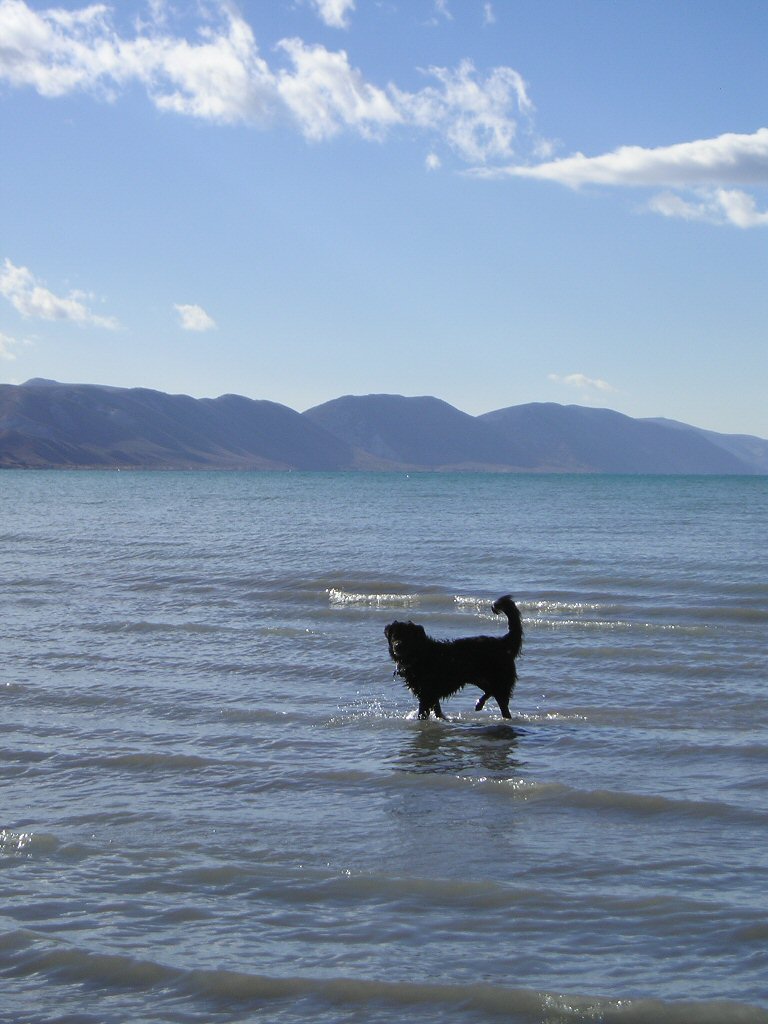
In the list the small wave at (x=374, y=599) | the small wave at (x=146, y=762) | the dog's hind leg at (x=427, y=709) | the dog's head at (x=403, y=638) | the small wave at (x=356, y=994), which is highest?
the dog's head at (x=403, y=638)

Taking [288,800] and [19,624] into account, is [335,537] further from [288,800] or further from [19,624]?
[288,800]

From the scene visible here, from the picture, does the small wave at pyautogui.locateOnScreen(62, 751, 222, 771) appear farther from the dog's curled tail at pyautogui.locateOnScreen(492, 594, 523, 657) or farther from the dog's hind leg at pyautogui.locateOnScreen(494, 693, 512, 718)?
the dog's curled tail at pyautogui.locateOnScreen(492, 594, 523, 657)

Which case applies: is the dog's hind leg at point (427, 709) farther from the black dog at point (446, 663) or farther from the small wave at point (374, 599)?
the small wave at point (374, 599)

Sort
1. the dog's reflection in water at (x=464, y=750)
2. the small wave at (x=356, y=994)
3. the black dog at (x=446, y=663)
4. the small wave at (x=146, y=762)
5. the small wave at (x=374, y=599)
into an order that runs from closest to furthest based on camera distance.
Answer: the small wave at (x=356, y=994) < the small wave at (x=146, y=762) < the dog's reflection in water at (x=464, y=750) < the black dog at (x=446, y=663) < the small wave at (x=374, y=599)

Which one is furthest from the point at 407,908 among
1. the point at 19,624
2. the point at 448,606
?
the point at 448,606

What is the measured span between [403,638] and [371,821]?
11.1 feet

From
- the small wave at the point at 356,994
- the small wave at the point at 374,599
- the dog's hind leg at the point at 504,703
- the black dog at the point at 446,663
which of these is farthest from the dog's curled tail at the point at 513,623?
the small wave at the point at 374,599

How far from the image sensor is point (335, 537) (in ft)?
108

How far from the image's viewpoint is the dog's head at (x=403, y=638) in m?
10.7

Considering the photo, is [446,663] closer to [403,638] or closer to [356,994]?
[403,638]

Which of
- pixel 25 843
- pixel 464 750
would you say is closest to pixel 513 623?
pixel 464 750

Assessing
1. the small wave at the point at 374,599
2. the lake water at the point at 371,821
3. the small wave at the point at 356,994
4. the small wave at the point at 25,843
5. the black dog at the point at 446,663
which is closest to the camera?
the small wave at the point at 356,994

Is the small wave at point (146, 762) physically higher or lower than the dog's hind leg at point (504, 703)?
lower

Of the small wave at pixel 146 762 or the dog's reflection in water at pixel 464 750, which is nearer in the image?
the small wave at pixel 146 762
